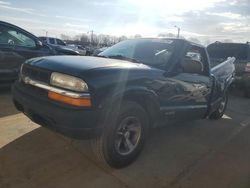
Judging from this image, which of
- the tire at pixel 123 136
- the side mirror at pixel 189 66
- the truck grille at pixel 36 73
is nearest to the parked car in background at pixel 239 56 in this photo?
the side mirror at pixel 189 66

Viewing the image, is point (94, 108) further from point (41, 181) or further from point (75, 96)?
point (41, 181)

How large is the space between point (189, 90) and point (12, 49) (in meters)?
4.15

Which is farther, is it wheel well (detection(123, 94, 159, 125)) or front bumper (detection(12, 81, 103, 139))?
wheel well (detection(123, 94, 159, 125))

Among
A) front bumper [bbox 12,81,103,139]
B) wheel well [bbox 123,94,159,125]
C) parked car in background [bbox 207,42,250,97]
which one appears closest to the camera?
front bumper [bbox 12,81,103,139]

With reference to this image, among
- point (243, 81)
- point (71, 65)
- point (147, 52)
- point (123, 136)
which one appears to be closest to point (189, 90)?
point (147, 52)

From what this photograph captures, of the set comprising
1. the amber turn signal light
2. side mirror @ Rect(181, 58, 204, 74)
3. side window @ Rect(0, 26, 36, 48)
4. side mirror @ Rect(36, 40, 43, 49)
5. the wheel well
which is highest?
side window @ Rect(0, 26, 36, 48)

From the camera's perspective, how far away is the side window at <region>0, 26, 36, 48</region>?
6042 millimetres

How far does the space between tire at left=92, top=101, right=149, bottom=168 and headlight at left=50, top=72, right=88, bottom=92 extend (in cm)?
44

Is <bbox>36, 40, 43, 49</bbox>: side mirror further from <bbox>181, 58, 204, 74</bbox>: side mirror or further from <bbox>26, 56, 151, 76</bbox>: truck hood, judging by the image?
<bbox>181, 58, 204, 74</bbox>: side mirror

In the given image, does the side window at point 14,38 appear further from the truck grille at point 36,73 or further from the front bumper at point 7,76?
the truck grille at point 36,73

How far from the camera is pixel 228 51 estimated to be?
375 inches

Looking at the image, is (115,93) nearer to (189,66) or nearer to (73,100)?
(73,100)

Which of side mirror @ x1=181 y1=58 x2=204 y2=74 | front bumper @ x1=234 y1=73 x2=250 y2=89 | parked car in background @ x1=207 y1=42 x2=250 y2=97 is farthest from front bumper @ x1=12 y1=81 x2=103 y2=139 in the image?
front bumper @ x1=234 y1=73 x2=250 y2=89

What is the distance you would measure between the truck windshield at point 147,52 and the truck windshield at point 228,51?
5812mm
